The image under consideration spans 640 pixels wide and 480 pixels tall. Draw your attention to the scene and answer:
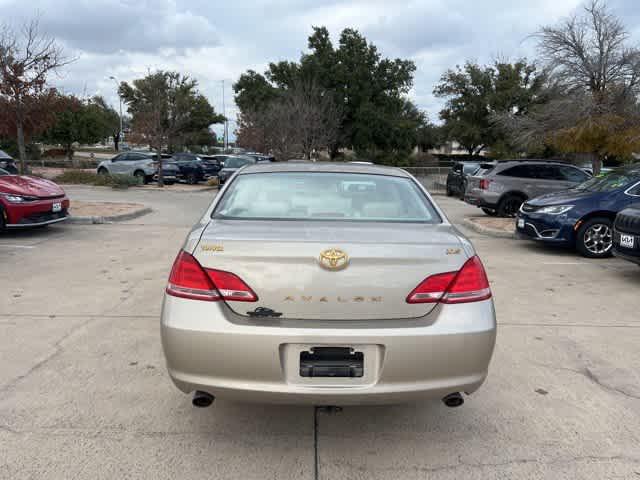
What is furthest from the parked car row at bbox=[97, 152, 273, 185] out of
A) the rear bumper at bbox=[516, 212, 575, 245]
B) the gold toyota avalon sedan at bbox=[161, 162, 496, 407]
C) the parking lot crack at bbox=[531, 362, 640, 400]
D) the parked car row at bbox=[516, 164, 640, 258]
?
the gold toyota avalon sedan at bbox=[161, 162, 496, 407]

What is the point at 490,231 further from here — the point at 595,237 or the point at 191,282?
the point at 191,282

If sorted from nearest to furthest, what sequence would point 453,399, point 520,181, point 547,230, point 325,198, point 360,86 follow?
point 453,399, point 325,198, point 547,230, point 520,181, point 360,86

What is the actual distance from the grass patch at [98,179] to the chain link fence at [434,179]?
1311 cm

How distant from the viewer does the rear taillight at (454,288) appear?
2.81 meters

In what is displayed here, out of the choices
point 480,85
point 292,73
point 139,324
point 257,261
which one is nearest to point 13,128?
point 139,324

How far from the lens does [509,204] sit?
14.3m

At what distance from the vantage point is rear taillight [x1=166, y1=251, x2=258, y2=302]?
9.14 feet

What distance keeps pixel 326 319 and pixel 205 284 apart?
63cm

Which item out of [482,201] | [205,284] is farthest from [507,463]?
[482,201]

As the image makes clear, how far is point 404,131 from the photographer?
44.7 metres

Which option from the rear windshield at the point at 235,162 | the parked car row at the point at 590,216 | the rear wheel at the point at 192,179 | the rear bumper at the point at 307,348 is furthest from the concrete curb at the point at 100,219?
the rear wheel at the point at 192,179

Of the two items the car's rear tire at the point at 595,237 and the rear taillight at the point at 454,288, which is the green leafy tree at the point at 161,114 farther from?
the rear taillight at the point at 454,288

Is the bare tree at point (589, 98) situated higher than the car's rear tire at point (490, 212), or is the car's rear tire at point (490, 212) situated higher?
the bare tree at point (589, 98)

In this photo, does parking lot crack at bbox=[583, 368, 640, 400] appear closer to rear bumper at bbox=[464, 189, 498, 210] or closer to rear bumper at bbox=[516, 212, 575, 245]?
rear bumper at bbox=[516, 212, 575, 245]
